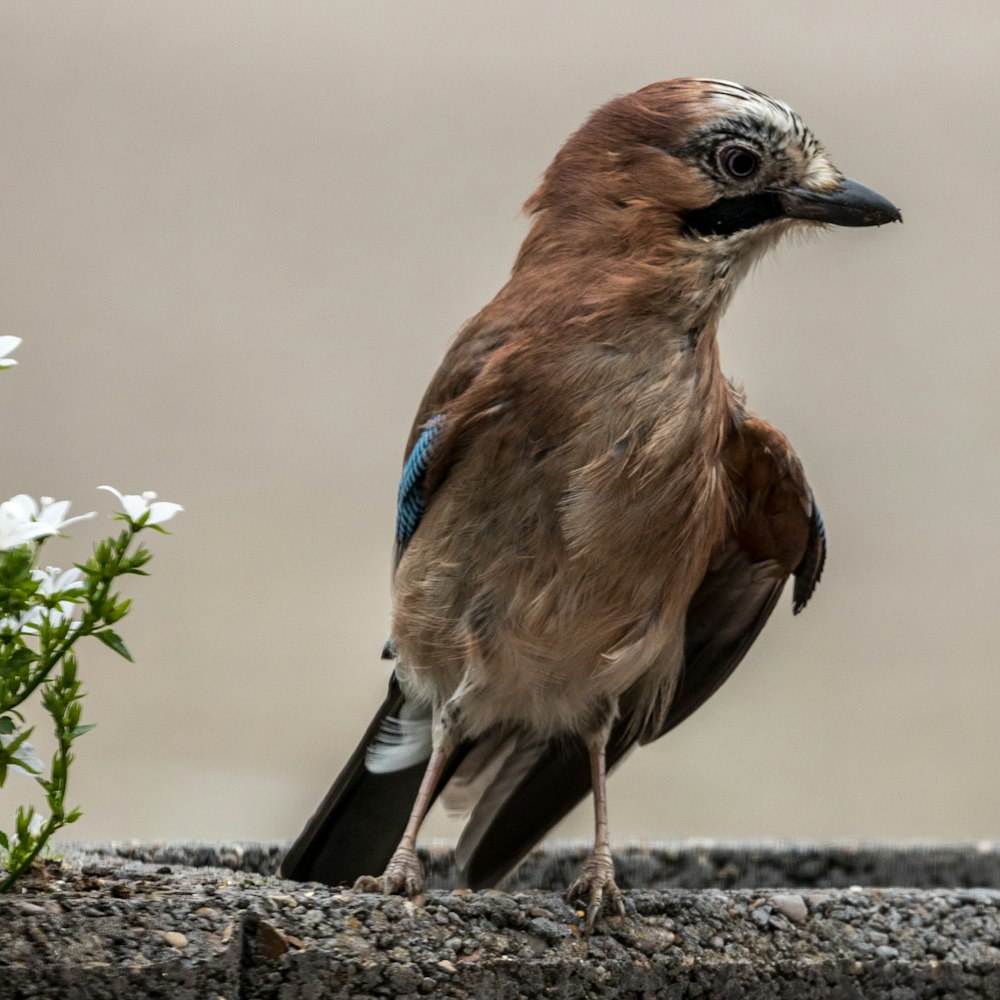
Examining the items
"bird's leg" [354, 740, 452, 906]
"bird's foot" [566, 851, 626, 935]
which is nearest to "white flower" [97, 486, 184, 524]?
"bird's leg" [354, 740, 452, 906]

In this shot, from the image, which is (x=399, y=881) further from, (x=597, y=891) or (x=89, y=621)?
(x=89, y=621)

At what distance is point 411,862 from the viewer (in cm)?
259

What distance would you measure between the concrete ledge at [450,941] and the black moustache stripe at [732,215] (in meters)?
1.12

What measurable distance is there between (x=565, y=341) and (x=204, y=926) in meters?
1.13

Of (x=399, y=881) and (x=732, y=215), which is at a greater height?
(x=732, y=215)

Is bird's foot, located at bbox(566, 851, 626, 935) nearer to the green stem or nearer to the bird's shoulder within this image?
the bird's shoulder

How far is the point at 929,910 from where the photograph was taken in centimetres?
258

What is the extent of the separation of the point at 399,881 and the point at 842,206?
136 cm

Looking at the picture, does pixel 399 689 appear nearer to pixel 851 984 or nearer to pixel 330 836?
pixel 330 836

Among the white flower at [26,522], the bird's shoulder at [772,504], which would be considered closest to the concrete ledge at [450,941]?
the white flower at [26,522]

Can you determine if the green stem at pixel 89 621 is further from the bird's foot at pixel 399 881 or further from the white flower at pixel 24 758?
the bird's foot at pixel 399 881

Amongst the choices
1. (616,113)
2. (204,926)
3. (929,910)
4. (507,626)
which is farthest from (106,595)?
(929,910)

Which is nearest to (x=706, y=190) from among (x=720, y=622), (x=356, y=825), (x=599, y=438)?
(x=599, y=438)

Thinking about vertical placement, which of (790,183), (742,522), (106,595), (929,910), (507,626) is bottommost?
(929,910)
